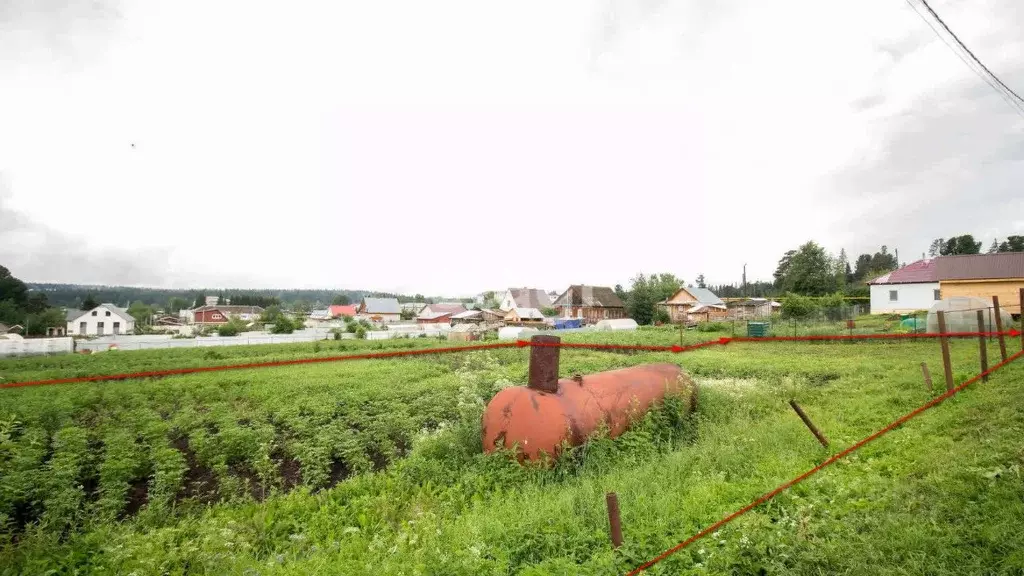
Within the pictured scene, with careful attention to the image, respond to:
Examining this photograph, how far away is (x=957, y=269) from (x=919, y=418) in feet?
109

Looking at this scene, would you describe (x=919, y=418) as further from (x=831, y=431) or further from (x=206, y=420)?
(x=206, y=420)

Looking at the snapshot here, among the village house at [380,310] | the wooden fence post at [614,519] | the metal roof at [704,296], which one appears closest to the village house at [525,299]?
the metal roof at [704,296]

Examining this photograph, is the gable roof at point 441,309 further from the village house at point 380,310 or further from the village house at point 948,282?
the village house at point 948,282

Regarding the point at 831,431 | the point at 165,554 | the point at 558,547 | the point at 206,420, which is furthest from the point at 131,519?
the point at 831,431

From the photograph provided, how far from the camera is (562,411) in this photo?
22.2 ft

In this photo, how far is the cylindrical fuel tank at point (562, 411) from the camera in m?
6.59

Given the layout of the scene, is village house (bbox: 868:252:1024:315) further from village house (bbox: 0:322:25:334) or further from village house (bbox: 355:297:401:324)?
village house (bbox: 355:297:401:324)

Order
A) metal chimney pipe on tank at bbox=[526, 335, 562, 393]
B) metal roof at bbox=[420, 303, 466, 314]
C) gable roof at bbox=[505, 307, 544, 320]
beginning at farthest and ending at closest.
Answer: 1. metal roof at bbox=[420, 303, 466, 314]
2. gable roof at bbox=[505, 307, 544, 320]
3. metal chimney pipe on tank at bbox=[526, 335, 562, 393]

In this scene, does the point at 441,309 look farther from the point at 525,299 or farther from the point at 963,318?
the point at 963,318

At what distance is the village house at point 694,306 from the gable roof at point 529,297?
21.1 metres

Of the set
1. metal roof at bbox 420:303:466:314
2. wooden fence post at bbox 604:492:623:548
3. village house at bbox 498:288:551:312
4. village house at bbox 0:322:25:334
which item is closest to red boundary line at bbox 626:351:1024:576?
wooden fence post at bbox 604:492:623:548

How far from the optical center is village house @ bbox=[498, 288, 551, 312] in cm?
6900

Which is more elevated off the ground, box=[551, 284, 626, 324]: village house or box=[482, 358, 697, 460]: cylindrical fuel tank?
box=[551, 284, 626, 324]: village house

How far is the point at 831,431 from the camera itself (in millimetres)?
7137
